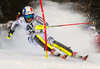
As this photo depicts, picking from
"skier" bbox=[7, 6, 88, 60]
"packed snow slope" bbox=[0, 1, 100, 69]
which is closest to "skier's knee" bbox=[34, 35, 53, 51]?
"skier" bbox=[7, 6, 88, 60]

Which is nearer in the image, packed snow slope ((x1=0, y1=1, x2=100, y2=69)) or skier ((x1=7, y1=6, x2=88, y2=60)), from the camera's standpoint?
packed snow slope ((x1=0, y1=1, x2=100, y2=69))

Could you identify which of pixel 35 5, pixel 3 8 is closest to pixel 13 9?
pixel 3 8

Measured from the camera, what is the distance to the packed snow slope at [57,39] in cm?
280

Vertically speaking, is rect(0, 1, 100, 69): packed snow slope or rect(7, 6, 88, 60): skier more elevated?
rect(7, 6, 88, 60): skier

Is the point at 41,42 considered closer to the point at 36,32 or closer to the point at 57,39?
the point at 36,32

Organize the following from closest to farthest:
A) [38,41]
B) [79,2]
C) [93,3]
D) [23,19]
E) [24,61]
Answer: [24,61] < [38,41] < [23,19] < [93,3] < [79,2]

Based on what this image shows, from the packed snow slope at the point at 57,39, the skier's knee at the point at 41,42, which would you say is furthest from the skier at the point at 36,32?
the packed snow slope at the point at 57,39

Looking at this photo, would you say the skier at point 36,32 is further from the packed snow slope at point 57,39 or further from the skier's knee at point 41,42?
the packed snow slope at point 57,39

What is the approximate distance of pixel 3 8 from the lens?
1181cm

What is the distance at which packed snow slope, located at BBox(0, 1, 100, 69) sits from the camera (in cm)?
280

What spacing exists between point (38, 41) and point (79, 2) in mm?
7677

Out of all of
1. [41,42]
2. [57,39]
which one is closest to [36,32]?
[41,42]

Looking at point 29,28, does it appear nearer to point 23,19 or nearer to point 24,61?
point 23,19

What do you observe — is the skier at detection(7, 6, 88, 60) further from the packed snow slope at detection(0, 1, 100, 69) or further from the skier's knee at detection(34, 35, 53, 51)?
the packed snow slope at detection(0, 1, 100, 69)
